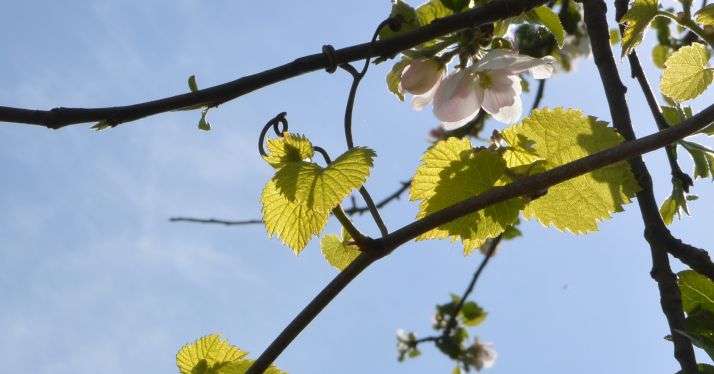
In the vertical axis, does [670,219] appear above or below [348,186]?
above

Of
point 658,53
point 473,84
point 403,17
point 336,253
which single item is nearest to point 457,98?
point 473,84

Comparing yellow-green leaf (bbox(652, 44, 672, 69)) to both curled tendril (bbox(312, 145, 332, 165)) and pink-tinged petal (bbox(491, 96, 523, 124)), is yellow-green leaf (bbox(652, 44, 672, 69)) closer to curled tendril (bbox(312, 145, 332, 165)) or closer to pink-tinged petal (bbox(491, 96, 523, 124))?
pink-tinged petal (bbox(491, 96, 523, 124))

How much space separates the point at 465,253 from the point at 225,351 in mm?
278

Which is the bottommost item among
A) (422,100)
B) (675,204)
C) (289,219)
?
(289,219)

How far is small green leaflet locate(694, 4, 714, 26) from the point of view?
0.83 meters

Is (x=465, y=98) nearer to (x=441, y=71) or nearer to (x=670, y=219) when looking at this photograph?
(x=441, y=71)

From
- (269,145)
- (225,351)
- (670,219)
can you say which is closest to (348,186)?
(269,145)

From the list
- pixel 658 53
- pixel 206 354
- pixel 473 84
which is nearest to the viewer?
pixel 206 354

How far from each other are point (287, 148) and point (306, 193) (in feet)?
0.21

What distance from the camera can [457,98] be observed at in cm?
97

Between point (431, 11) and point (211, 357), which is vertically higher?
point (431, 11)

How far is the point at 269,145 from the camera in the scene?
0.78m

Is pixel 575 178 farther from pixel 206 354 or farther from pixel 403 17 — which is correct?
pixel 206 354

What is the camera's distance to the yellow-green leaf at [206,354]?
84 cm
